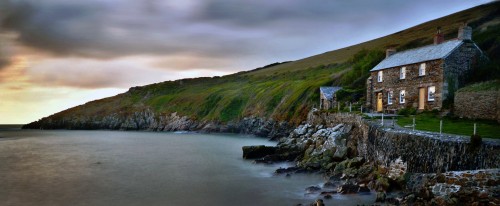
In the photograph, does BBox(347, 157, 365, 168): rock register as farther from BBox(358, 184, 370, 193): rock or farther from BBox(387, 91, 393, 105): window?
BBox(387, 91, 393, 105): window

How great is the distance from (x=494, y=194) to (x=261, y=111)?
76.5m

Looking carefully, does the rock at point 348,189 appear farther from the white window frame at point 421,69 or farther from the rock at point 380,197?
the white window frame at point 421,69

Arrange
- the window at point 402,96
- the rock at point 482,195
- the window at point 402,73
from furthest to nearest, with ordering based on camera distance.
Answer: the window at point 402,96 < the window at point 402,73 < the rock at point 482,195

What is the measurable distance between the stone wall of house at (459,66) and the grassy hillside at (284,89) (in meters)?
1.60

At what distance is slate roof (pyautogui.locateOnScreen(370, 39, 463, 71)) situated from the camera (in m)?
40.5

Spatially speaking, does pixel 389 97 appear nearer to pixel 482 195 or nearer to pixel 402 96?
pixel 402 96

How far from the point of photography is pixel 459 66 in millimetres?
40281

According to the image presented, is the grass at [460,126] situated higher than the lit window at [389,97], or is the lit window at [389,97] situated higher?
the lit window at [389,97]

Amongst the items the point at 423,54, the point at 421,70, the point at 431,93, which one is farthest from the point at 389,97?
the point at 431,93

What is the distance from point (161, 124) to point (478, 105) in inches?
3966

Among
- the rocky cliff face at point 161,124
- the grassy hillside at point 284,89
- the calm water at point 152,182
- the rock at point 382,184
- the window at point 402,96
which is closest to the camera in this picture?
the rock at point 382,184

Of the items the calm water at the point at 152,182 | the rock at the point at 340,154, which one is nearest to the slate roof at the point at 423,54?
the rock at the point at 340,154

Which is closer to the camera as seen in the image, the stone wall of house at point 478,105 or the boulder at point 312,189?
the boulder at point 312,189

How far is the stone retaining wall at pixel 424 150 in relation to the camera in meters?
18.2
